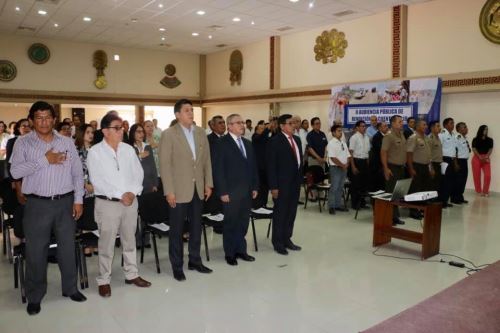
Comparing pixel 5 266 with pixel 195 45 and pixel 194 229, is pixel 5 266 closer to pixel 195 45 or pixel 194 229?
pixel 194 229

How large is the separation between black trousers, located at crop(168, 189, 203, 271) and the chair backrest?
1.54ft

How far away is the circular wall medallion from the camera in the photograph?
12.9 meters

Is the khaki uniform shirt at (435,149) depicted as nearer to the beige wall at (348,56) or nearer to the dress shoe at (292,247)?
the dress shoe at (292,247)

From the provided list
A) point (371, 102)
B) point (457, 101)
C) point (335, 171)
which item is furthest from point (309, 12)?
point (335, 171)

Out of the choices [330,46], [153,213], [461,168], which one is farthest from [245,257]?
[330,46]

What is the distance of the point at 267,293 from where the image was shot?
345 centimetres

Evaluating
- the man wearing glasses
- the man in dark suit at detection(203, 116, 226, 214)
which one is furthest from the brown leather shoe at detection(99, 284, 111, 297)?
the man in dark suit at detection(203, 116, 226, 214)

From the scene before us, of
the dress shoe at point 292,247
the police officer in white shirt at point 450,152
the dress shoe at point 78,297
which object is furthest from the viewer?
the police officer in white shirt at point 450,152

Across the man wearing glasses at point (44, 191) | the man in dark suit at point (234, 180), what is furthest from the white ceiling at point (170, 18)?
the man wearing glasses at point (44, 191)

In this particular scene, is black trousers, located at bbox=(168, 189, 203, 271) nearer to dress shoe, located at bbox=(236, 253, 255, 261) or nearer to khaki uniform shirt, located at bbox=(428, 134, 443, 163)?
dress shoe, located at bbox=(236, 253, 255, 261)

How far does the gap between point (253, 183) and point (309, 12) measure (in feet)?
23.4

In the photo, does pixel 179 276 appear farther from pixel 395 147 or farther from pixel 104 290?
pixel 395 147

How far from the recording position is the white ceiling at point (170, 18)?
9.45m

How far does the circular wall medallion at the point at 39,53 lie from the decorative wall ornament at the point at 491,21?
12.0m
